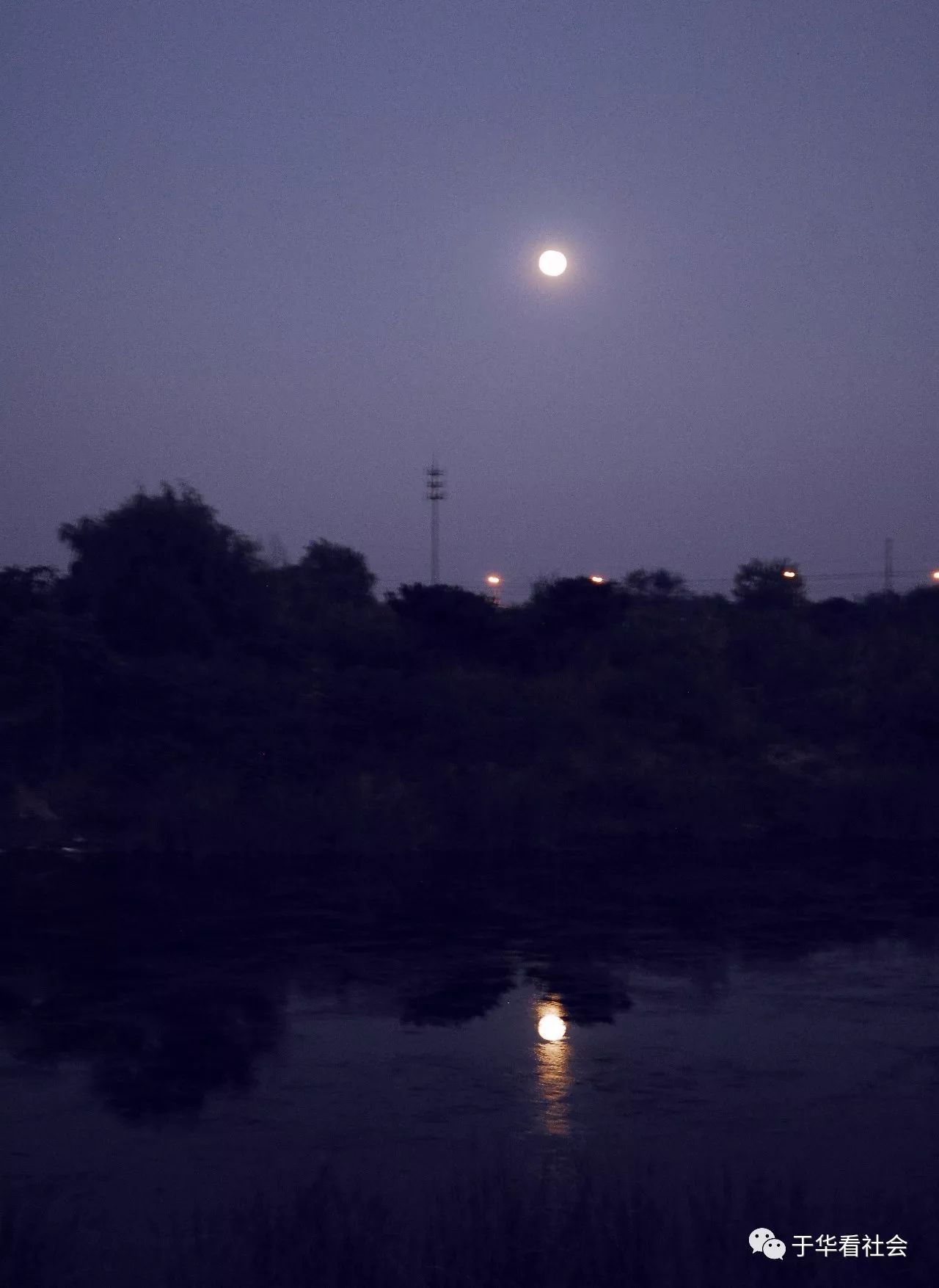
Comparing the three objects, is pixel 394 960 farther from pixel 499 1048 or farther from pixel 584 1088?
pixel 584 1088

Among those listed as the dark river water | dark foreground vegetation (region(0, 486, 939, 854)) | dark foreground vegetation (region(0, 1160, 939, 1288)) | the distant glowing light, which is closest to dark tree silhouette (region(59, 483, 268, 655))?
dark foreground vegetation (region(0, 486, 939, 854))

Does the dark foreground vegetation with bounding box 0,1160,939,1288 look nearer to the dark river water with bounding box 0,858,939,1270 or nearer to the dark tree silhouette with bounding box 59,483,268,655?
the dark river water with bounding box 0,858,939,1270

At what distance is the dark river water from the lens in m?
8.23

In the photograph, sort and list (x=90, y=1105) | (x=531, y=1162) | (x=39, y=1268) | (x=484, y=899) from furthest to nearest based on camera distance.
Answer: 1. (x=484, y=899)
2. (x=90, y=1105)
3. (x=531, y=1162)
4. (x=39, y=1268)

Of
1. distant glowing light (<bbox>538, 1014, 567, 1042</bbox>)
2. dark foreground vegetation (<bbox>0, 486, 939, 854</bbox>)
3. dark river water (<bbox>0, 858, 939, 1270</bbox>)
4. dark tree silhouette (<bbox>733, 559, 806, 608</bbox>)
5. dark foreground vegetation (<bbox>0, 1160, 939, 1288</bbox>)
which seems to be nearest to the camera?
dark foreground vegetation (<bbox>0, 1160, 939, 1288</bbox>)

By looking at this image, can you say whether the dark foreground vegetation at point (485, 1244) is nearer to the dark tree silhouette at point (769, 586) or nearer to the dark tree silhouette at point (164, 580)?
the dark tree silhouette at point (164, 580)

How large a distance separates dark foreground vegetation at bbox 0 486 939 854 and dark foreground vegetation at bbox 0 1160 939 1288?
13.4 meters

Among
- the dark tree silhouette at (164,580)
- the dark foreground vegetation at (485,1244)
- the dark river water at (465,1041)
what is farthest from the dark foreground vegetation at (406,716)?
the dark foreground vegetation at (485,1244)

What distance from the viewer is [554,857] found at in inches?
801

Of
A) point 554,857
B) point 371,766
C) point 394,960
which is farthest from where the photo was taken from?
point 371,766

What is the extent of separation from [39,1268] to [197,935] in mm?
8870

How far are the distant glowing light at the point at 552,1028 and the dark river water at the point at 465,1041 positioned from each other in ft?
0.12

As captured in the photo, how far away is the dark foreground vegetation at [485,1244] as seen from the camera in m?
5.99

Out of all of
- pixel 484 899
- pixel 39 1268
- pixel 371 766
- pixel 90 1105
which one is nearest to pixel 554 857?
pixel 484 899
